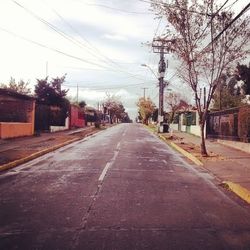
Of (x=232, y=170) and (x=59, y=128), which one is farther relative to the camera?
(x=59, y=128)

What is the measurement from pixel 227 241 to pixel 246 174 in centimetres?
820

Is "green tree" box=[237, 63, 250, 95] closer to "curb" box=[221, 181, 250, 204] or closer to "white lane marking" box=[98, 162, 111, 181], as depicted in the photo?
"white lane marking" box=[98, 162, 111, 181]

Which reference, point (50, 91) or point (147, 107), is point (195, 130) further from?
point (147, 107)

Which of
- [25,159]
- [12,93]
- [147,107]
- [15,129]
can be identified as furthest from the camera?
[147,107]

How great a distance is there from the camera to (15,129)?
104 ft

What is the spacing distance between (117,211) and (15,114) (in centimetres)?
2641

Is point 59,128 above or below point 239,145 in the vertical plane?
above

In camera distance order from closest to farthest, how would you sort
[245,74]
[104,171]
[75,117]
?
[104,171] → [245,74] → [75,117]

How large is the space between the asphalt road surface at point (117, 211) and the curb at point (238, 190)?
35cm

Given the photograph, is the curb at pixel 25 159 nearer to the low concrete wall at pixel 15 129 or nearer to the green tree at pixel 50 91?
the low concrete wall at pixel 15 129

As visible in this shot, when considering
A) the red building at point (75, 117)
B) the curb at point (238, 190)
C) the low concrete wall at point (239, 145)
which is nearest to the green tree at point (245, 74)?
the low concrete wall at point (239, 145)

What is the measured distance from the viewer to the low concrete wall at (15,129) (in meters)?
29.1

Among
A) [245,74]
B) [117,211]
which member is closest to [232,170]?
[117,211]

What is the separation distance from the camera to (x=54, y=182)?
12.4 meters
